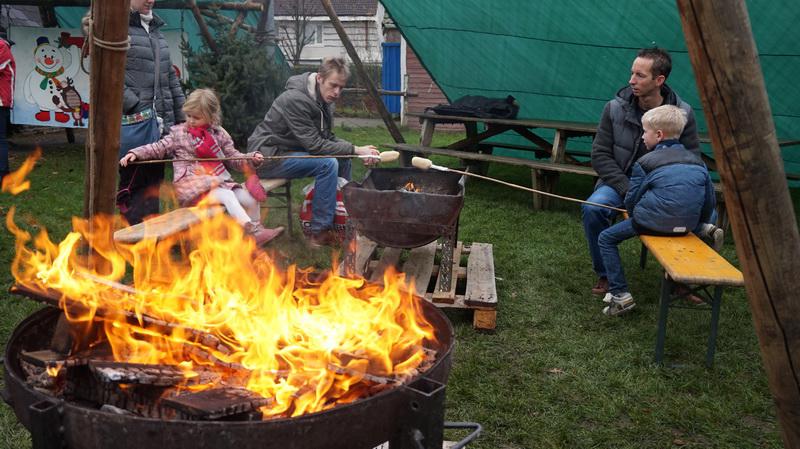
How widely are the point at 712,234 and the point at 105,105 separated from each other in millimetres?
4006

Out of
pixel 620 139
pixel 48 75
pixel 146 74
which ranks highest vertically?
pixel 48 75

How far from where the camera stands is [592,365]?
3941 millimetres

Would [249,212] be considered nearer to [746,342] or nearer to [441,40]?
[746,342]

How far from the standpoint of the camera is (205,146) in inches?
210

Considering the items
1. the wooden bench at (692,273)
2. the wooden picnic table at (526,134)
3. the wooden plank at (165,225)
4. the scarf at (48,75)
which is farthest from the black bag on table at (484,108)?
the scarf at (48,75)

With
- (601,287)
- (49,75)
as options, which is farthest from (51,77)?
(601,287)

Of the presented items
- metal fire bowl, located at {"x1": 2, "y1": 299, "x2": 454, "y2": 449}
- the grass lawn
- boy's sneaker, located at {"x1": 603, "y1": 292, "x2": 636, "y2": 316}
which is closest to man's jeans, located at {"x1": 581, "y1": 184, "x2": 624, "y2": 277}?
the grass lawn

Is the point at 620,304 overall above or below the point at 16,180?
below

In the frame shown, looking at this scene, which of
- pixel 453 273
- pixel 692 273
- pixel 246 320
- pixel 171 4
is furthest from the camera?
pixel 171 4

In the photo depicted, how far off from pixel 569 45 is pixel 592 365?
5.64 m

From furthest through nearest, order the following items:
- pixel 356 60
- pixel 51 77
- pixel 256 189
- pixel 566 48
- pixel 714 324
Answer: pixel 51 77 < pixel 356 60 < pixel 566 48 < pixel 256 189 < pixel 714 324

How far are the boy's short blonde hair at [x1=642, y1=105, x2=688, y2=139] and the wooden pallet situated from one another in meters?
1.57

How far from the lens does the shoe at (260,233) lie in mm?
5488

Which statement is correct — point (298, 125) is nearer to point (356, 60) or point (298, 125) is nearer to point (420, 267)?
point (420, 267)
